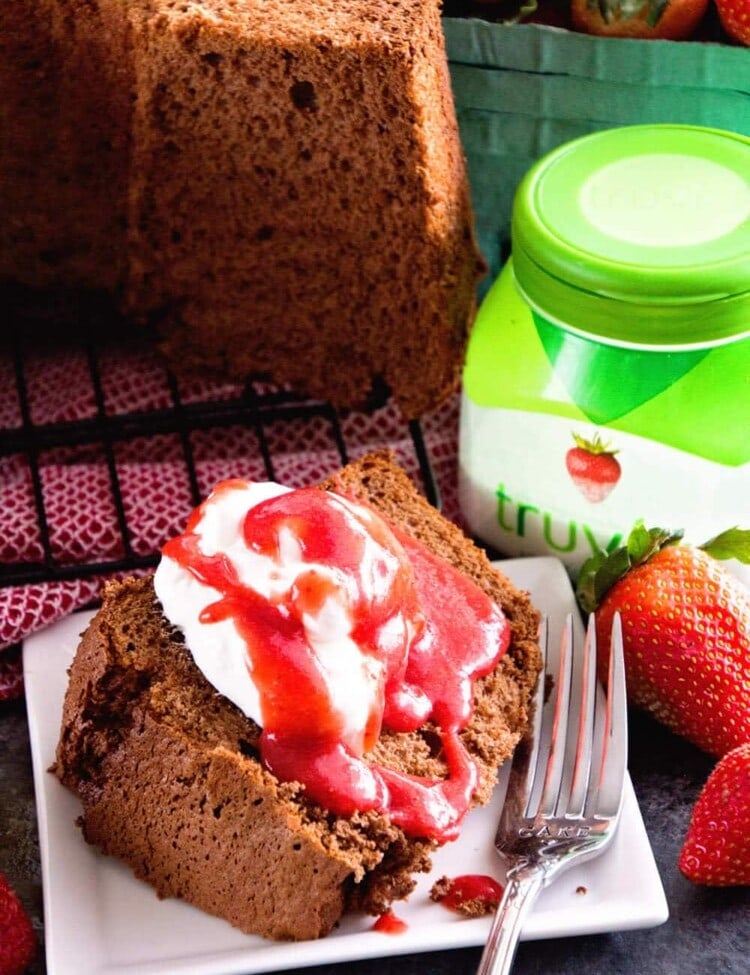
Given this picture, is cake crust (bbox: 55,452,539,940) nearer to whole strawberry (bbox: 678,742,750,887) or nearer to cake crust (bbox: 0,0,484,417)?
whole strawberry (bbox: 678,742,750,887)

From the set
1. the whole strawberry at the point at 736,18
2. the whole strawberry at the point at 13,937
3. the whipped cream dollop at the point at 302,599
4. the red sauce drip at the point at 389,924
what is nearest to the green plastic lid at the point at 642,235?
the whole strawberry at the point at 736,18

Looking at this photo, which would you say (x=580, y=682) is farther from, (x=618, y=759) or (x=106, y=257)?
(x=106, y=257)

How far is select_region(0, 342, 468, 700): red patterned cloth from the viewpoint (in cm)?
158

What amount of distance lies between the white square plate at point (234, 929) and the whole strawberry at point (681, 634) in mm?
142

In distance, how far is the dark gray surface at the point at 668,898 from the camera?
3.96ft

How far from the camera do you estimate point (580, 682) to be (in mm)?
1368

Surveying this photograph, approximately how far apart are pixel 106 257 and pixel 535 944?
3.28ft

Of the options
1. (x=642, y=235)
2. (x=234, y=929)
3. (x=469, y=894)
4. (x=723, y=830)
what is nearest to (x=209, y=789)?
(x=234, y=929)

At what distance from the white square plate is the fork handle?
0.02 meters

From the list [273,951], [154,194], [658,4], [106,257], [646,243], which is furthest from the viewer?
[106,257]

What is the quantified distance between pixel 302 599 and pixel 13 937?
1.22 ft

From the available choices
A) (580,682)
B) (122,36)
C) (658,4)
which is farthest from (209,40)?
(580,682)

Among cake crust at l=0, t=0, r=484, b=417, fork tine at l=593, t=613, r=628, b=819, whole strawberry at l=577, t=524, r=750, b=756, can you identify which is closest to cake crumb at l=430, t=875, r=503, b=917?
fork tine at l=593, t=613, r=628, b=819

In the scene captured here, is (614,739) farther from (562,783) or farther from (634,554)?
(634,554)
